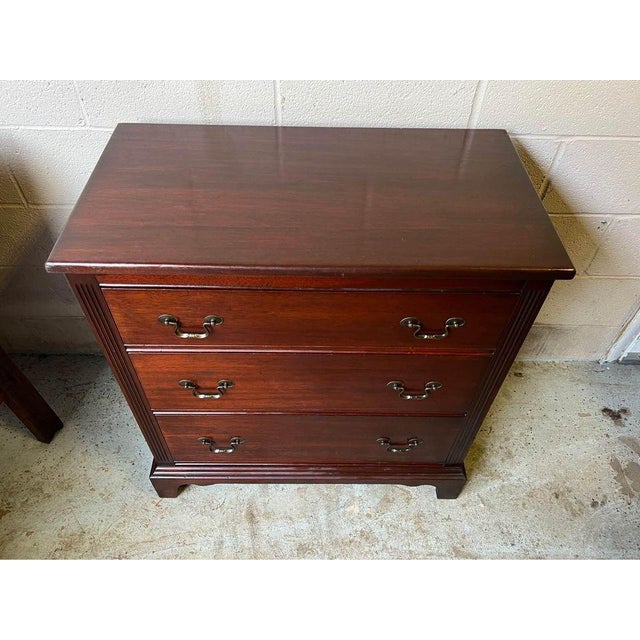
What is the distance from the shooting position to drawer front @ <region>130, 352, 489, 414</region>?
1028 mm

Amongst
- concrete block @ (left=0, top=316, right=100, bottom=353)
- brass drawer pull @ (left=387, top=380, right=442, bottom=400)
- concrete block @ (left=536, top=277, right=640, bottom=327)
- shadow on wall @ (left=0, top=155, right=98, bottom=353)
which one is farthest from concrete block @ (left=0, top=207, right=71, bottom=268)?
concrete block @ (left=536, top=277, right=640, bottom=327)

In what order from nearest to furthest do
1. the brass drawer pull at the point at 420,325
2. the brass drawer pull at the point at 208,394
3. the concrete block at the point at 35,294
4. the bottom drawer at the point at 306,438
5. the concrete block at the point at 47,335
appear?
the brass drawer pull at the point at 420,325
the brass drawer pull at the point at 208,394
the bottom drawer at the point at 306,438
the concrete block at the point at 35,294
the concrete block at the point at 47,335

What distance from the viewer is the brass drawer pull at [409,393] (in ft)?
3.57

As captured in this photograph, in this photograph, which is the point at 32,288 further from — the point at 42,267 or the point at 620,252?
the point at 620,252

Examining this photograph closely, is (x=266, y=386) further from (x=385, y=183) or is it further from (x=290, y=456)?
(x=385, y=183)

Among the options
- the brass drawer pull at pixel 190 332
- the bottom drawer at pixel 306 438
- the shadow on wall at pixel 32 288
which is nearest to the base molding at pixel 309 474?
the bottom drawer at pixel 306 438

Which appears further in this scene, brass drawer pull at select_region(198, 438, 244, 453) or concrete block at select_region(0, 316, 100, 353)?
concrete block at select_region(0, 316, 100, 353)

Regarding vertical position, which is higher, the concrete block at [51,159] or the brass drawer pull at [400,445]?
the concrete block at [51,159]

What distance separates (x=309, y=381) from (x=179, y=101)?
29.2 inches

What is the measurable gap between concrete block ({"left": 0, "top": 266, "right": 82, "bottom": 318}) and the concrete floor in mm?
294

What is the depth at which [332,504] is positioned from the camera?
1427 millimetres

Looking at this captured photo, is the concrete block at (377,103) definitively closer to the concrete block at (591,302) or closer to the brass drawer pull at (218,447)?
the concrete block at (591,302)

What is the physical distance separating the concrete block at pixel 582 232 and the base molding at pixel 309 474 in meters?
0.74

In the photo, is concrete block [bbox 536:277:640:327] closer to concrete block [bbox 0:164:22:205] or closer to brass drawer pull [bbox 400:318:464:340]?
brass drawer pull [bbox 400:318:464:340]
